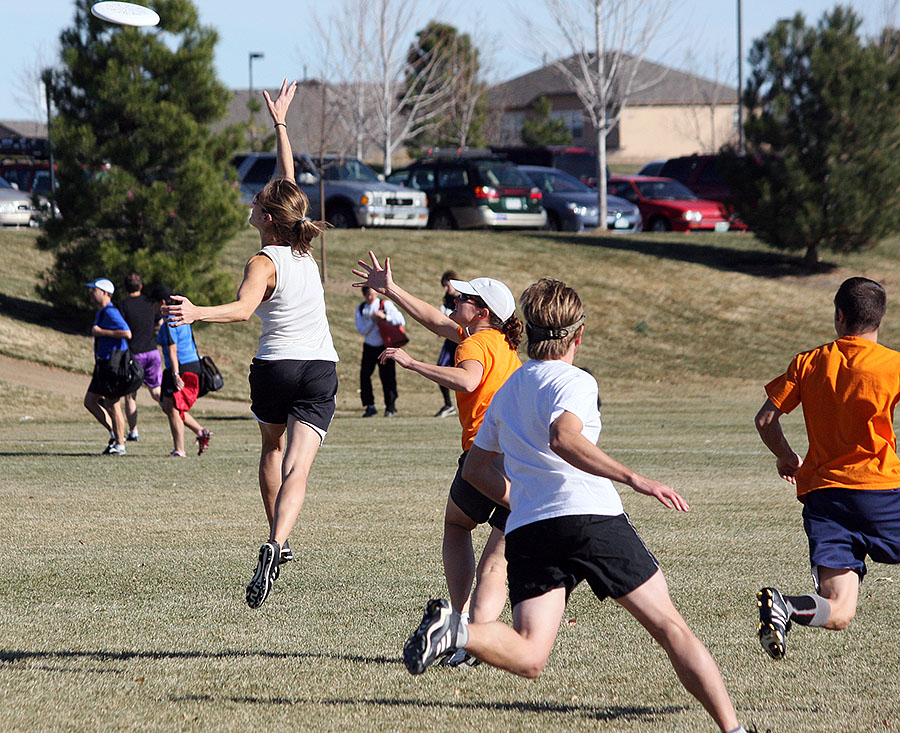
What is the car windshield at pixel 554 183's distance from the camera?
3409 cm

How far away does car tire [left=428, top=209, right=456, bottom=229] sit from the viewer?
3228cm

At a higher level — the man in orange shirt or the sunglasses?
the sunglasses

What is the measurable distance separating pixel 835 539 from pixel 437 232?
26.2 m

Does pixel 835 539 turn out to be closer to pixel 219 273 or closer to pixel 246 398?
pixel 246 398

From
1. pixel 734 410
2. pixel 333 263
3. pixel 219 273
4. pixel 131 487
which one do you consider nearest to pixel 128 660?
pixel 131 487

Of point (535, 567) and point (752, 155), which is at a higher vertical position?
point (752, 155)

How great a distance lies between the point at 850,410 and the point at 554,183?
30.1m

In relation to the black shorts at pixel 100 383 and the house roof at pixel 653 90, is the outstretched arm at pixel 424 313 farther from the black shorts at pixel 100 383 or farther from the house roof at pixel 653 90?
the house roof at pixel 653 90

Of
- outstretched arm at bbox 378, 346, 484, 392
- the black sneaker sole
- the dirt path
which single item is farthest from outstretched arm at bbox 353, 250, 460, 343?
the dirt path

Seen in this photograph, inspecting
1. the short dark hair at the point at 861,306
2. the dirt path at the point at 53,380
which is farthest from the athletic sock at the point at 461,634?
the dirt path at the point at 53,380

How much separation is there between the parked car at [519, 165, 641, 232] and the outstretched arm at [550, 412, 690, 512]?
97.5 feet

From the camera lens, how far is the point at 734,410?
59.6ft

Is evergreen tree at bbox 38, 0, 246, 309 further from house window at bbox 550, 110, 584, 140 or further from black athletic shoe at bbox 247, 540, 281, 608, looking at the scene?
house window at bbox 550, 110, 584, 140

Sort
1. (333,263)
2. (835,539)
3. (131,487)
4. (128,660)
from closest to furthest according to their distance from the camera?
(835,539)
(128,660)
(131,487)
(333,263)
